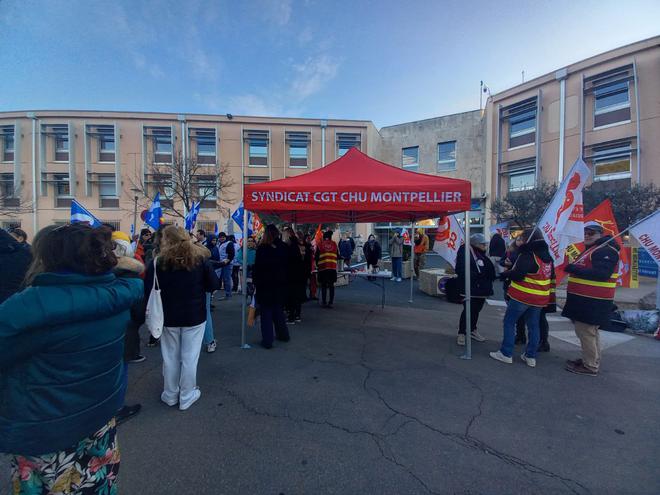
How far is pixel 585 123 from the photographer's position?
19641 mm

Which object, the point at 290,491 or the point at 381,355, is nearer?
the point at 290,491

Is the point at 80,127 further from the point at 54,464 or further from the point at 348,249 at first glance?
the point at 54,464

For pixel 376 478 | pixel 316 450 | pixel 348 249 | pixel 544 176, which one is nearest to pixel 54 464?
pixel 316 450

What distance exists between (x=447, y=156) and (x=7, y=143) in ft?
129

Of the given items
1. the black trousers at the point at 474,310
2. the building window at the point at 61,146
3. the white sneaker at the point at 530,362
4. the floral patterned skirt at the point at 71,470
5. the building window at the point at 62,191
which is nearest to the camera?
the floral patterned skirt at the point at 71,470

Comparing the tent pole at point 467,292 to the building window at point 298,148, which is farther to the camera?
the building window at point 298,148

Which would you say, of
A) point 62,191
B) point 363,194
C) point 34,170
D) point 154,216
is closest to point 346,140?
point 154,216

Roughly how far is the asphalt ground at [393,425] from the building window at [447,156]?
24.0m

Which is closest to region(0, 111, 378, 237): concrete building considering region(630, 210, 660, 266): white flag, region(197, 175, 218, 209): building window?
region(197, 175, 218, 209): building window

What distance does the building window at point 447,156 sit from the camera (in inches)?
1043

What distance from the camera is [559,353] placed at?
191 inches

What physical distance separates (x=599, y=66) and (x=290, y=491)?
90.7 feet

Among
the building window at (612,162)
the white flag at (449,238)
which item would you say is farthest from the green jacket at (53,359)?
the building window at (612,162)

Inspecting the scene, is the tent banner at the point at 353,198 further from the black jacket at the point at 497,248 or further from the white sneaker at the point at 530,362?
the black jacket at the point at 497,248
